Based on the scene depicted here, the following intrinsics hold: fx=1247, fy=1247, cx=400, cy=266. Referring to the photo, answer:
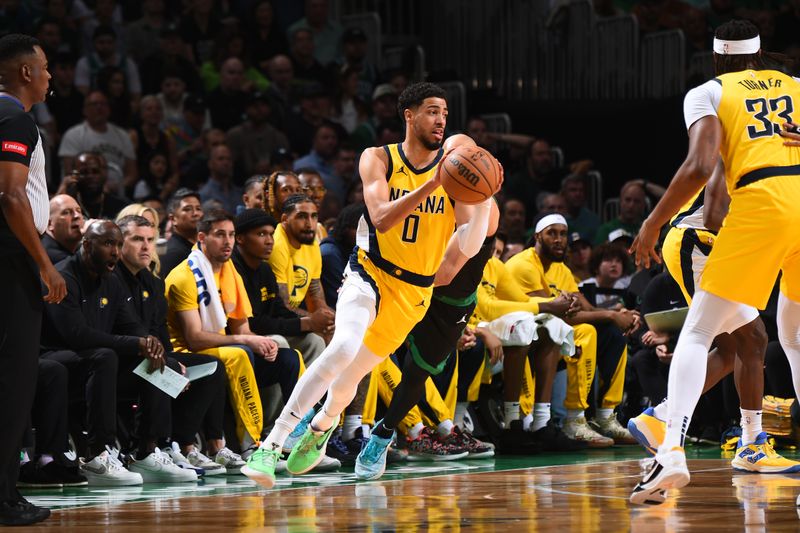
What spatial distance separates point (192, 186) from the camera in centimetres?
1105

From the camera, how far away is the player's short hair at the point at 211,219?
7859 mm

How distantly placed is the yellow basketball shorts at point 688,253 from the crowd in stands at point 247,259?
5.25 ft

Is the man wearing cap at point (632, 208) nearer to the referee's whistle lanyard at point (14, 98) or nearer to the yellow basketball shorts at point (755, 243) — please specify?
the yellow basketball shorts at point (755, 243)

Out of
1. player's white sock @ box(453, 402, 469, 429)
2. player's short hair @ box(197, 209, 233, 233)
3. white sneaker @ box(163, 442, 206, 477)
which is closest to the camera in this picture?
white sneaker @ box(163, 442, 206, 477)

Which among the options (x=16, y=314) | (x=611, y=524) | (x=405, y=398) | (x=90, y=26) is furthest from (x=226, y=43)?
(x=611, y=524)

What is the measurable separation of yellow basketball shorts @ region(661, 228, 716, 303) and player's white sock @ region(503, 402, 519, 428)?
2082 millimetres

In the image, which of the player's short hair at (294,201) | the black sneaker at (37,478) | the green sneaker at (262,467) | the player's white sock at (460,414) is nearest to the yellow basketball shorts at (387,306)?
the green sneaker at (262,467)

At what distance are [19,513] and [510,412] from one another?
4.58 m

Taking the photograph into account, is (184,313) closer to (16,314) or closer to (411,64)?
(16,314)

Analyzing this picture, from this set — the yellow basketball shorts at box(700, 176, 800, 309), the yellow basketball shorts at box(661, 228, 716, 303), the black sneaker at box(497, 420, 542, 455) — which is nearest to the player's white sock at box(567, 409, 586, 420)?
the black sneaker at box(497, 420, 542, 455)

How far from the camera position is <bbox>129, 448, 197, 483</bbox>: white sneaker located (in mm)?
7133

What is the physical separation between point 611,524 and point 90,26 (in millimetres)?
9369

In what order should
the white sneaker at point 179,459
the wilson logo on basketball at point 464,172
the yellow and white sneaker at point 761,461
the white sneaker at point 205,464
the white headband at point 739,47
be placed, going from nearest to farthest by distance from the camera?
the white headband at point 739,47, the wilson logo on basketball at point 464,172, the yellow and white sneaker at point 761,461, the white sneaker at point 179,459, the white sneaker at point 205,464

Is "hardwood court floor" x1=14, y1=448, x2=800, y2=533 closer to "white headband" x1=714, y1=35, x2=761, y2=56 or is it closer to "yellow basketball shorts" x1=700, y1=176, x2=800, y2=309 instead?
"yellow basketball shorts" x1=700, y1=176, x2=800, y2=309
